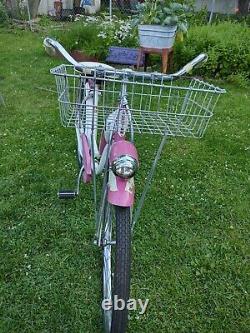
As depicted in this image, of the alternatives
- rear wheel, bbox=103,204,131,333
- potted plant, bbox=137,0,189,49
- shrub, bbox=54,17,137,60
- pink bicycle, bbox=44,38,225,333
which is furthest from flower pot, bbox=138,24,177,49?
rear wheel, bbox=103,204,131,333

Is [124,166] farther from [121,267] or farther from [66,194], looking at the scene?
[66,194]

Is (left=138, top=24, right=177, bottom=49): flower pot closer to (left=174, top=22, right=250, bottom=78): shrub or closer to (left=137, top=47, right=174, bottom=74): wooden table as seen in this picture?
(left=137, top=47, right=174, bottom=74): wooden table

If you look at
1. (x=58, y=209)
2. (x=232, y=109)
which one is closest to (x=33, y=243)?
(x=58, y=209)

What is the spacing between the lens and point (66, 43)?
5.55 m

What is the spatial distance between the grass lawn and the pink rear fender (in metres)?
0.72

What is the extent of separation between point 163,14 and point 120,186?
351 cm

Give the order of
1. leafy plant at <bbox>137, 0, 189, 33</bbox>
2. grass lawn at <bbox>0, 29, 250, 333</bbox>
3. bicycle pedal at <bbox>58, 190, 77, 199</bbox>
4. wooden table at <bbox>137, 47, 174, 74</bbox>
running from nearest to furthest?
grass lawn at <bbox>0, 29, 250, 333</bbox>
bicycle pedal at <bbox>58, 190, 77, 199</bbox>
leafy plant at <bbox>137, 0, 189, 33</bbox>
wooden table at <bbox>137, 47, 174, 74</bbox>

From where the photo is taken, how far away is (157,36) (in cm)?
451

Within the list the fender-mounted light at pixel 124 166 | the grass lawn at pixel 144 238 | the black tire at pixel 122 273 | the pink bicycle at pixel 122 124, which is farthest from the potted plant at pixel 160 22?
the black tire at pixel 122 273

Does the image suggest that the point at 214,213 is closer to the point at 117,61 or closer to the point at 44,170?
the point at 44,170

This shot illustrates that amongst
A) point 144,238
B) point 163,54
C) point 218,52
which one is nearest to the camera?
point 144,238

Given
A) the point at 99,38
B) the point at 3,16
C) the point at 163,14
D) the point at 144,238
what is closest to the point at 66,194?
the point at 144,238

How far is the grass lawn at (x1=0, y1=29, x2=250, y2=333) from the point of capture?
6.18 feet

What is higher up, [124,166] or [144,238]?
[124,166]
